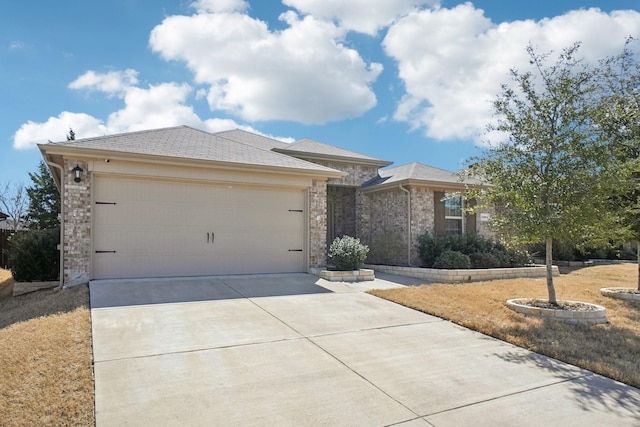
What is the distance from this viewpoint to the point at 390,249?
1302cm

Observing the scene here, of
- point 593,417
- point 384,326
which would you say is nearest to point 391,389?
point 593,417

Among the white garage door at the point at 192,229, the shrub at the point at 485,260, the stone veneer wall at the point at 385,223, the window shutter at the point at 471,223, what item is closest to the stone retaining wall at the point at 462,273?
the shrub at the point at 485,260

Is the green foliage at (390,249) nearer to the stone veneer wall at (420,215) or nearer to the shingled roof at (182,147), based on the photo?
the stone veneer wall at (420,215)

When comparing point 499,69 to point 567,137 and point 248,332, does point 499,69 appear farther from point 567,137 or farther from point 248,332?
point 248,332

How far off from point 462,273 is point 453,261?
95cm

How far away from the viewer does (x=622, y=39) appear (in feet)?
27.4

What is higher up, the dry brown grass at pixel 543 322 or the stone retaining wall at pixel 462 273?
the stone retaining wall at pixel 462 273

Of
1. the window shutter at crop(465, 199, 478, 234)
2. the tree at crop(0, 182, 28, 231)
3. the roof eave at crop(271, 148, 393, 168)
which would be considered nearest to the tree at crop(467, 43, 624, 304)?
the window shutter at crop(465, 199, 478, 234)

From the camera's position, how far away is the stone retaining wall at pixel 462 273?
10.4 metres

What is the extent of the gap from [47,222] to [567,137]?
69.9ft

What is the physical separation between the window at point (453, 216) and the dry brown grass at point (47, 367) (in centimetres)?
1090

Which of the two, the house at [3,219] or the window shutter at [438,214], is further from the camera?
the house at [3,219]

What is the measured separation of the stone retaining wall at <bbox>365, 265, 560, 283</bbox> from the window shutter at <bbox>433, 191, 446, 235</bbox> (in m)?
2.63

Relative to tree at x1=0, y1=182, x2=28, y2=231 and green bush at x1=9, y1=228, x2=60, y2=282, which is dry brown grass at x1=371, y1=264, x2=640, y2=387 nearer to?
green bush at x1=9, y1=228, x2=60, y2=282
